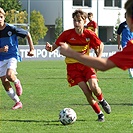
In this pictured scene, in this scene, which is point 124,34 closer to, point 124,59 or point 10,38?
point 10,38

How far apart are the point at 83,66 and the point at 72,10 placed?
160 ft

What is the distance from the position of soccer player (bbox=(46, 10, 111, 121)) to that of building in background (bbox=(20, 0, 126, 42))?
4717 cm

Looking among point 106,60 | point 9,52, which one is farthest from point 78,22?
point 106,60

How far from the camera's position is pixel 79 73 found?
9328 millimetres

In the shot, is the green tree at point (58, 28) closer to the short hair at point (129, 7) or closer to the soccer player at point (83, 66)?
the soccer player at point (83, 66)

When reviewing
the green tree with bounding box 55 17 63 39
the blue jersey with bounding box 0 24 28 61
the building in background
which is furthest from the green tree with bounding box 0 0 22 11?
the blue jersey with bounding box 0 24 28 61

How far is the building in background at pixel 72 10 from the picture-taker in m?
57.7

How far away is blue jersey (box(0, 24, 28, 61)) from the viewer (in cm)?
1063

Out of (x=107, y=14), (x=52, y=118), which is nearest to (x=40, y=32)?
(x=107, y=14)

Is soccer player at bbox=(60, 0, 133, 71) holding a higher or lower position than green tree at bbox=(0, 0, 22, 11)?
lower

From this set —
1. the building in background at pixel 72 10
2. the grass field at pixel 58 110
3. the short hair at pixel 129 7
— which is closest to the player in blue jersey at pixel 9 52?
the grass field at pixel 58 110

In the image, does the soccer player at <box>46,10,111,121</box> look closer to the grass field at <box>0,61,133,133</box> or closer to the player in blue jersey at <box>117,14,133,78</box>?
the grass field at <box>0,61,133,133</box>

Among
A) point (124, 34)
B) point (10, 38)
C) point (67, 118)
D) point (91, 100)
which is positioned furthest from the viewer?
point (124, 34)

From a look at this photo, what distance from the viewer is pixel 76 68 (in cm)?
939
